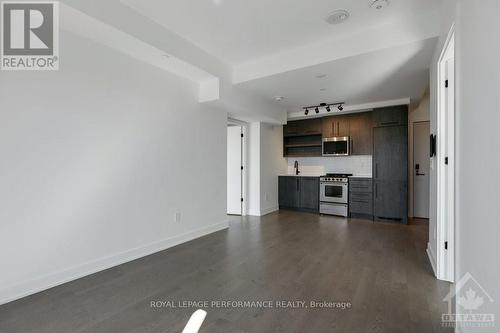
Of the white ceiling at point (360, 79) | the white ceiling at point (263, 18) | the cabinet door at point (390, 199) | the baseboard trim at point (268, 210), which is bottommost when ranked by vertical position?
the baseboard trim at point (268, 210)

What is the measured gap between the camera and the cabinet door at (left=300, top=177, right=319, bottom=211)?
18.7 feet

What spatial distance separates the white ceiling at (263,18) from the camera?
2.34m

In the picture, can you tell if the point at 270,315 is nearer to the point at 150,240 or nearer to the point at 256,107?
the point at 150,240

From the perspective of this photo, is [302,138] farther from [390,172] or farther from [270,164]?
[390,172]

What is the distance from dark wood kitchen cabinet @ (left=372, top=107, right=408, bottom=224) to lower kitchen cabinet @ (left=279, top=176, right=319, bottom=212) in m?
1.31

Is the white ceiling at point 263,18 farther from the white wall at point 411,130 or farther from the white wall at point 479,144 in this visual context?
the white wall at point 411,130

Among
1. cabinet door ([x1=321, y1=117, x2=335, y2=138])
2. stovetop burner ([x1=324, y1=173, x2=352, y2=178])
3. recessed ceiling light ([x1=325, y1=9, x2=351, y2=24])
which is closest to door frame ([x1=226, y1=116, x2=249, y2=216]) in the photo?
cabinet door ([x1=321, y1=117, x2=335, y2=138])

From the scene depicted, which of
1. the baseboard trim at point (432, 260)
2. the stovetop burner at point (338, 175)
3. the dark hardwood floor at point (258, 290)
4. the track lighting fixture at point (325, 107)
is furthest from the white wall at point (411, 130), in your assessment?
the baseboard trim at point (432, 260)

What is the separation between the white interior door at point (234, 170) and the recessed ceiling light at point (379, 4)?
3748 millimetres

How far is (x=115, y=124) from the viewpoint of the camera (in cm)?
279

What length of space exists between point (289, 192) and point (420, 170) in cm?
302

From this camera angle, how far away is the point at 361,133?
5.38 m

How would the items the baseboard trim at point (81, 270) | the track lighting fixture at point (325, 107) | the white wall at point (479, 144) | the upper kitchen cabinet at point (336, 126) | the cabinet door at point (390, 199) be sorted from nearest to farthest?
the white wall at point (479, 144) < the baseboard trim at point (81, 270) < the cabinet door at point (390, 199) < the track lighting fixture at point (325, 107) < the upper kitchen cabinet at point (336, 126)

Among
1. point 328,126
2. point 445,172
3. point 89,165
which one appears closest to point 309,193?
point 328,126
